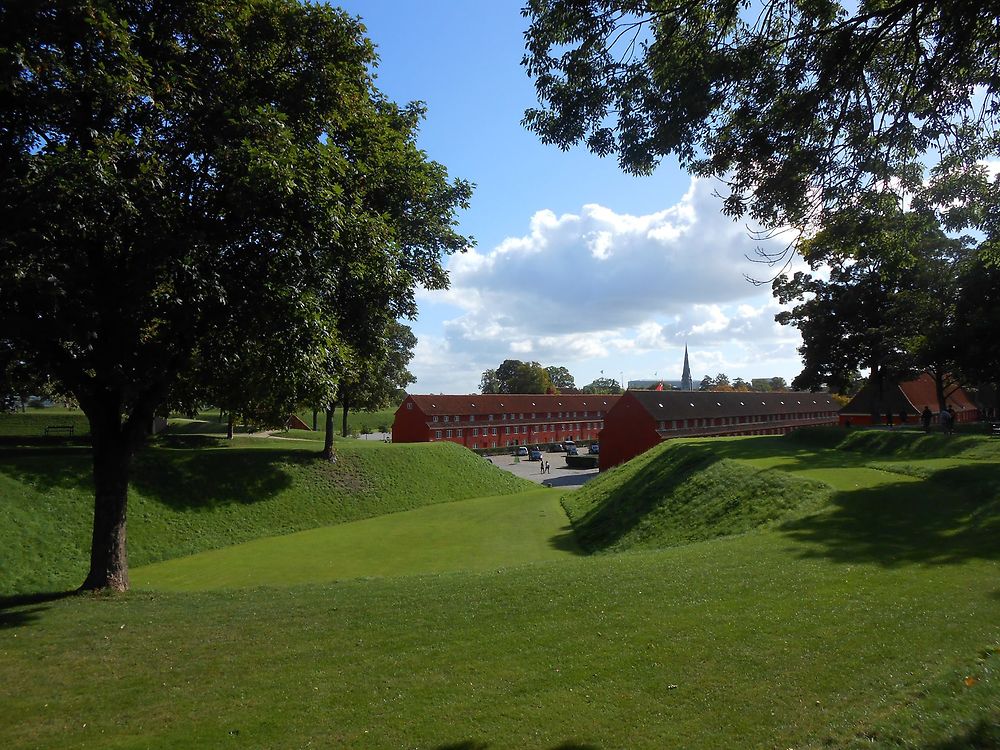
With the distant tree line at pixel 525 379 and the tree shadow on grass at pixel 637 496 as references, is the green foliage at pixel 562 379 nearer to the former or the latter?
the distant tree line at pixel 525 379

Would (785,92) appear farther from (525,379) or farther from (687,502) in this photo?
(525,379)

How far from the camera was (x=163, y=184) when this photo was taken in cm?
997

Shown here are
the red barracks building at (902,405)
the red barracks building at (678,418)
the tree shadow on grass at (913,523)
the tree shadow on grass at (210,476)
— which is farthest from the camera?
the red barracks building at (902,405)

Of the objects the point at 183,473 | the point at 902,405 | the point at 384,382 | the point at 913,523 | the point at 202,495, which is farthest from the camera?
the point at 902,405

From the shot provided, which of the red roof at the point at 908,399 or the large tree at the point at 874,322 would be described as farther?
the red roof at the point at 908,399

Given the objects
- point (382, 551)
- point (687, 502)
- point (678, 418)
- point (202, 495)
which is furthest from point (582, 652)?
point (678, 418)

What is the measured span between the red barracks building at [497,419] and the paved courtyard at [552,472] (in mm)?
5368

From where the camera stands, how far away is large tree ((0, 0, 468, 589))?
9.30 meters

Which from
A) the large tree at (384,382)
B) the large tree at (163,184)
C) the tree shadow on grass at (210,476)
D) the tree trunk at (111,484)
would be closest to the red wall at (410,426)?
the large tree at (384,382)

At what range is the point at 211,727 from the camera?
6.49m

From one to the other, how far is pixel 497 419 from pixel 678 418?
2782cm

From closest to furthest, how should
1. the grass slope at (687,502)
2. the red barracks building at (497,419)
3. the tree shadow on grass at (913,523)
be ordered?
the tree shadow on grass at (913,523)
the grass slope at (687,502)
the red barracks building at (497,419)

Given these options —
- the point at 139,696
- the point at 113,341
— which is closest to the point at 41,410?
the point at 113,341

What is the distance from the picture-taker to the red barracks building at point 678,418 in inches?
2095
